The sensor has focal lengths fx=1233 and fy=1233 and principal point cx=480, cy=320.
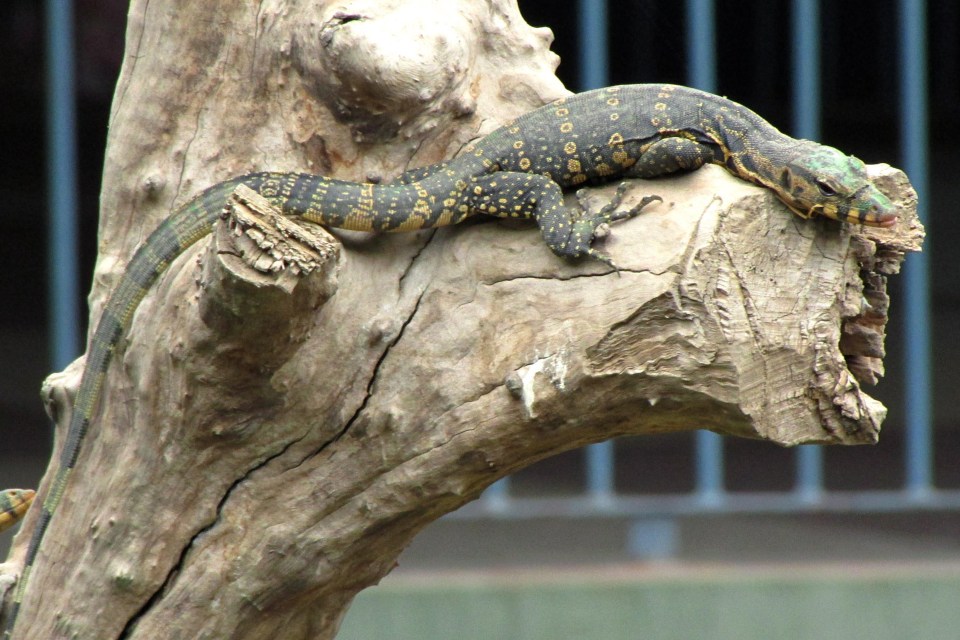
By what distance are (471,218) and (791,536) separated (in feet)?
13.6

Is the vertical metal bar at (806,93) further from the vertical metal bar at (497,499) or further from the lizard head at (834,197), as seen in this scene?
the lizard head at (834,197)

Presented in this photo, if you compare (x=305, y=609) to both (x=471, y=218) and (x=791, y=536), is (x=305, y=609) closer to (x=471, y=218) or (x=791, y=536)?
(x=471, y=218)

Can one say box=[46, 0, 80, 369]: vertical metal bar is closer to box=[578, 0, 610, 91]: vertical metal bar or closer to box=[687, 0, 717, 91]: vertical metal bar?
box=[578, 0, 610, 91]: vertical metal bar

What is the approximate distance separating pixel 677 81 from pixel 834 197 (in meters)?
5.78

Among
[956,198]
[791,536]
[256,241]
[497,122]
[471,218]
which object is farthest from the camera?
[956,198]

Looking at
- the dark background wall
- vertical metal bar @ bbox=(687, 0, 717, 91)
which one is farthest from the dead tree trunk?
the dark background wall

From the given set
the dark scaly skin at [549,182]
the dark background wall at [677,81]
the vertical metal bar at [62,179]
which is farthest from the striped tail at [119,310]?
the dark background wall at [677,81]


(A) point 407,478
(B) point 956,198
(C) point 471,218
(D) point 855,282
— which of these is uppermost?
(B) point 956,198

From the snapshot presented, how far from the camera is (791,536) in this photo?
6.33 metres

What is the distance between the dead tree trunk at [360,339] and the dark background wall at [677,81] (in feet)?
12.7

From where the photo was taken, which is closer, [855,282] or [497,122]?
[855,282]

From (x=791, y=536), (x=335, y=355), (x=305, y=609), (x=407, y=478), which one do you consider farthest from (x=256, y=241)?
(x=791, y=536)

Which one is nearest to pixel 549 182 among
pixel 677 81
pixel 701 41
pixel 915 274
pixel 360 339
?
pixel 360 339

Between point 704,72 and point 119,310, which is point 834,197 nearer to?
point 119,310
